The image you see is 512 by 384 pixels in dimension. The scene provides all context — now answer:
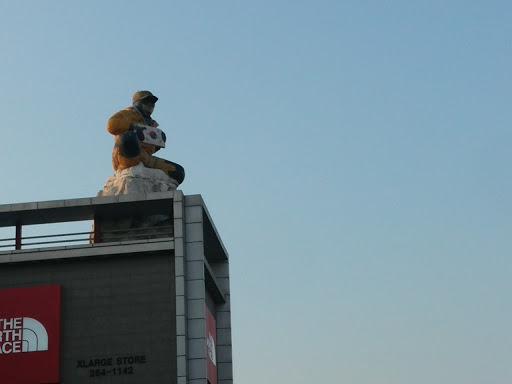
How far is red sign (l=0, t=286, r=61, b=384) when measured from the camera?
3052 centimetres

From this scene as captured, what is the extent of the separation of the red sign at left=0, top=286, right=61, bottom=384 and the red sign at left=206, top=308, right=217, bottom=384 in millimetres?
5427

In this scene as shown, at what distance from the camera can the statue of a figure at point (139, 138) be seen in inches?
1357

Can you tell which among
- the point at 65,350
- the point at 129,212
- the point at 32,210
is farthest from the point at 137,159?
the point at 65,350

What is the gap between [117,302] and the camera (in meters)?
31.4

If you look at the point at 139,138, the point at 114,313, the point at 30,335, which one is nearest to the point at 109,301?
the point at 114,313

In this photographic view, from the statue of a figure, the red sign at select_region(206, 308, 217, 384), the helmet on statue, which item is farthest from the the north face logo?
the helmet on statue

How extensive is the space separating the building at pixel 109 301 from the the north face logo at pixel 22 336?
0.03 m

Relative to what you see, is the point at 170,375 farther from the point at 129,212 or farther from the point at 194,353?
the point at 129,212

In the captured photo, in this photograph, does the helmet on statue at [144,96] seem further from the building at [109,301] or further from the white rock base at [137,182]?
the building at [109,301]

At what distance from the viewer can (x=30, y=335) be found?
31.1 m

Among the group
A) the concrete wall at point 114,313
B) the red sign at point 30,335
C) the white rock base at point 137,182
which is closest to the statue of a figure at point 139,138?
the white rock base at point 137,182

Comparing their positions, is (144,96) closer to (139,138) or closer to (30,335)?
(139,138)

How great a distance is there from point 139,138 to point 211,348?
8619 millimetres

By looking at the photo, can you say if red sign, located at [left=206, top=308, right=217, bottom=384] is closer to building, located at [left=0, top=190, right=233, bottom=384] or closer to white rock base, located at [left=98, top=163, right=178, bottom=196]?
building, located at [left=0, top=190, right=233, bottom=384]
